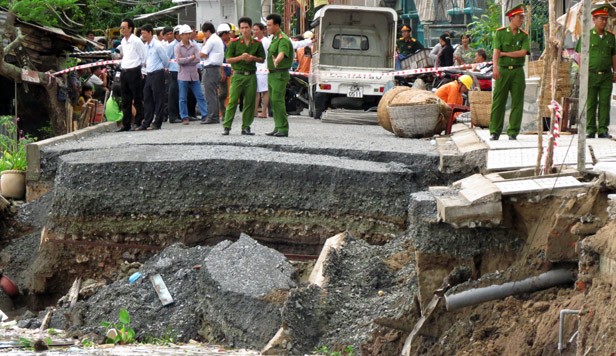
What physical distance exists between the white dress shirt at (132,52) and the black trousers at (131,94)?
0.11 meters

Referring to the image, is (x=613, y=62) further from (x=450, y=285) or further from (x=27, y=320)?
(x=27, y=320)

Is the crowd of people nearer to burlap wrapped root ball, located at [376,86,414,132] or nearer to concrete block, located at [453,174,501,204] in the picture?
burlap wrapped root ball, located at [376,86,414,132]

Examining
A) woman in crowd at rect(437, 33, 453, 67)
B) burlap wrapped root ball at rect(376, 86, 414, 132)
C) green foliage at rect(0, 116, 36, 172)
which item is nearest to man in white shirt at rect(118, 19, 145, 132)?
green foliage at rect(0, 116, 36, 172)

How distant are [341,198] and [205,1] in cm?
3539

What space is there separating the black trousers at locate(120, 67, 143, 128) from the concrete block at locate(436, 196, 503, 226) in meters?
10.0

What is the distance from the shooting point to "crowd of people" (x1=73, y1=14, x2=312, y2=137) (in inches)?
551

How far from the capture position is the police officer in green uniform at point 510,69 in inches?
460

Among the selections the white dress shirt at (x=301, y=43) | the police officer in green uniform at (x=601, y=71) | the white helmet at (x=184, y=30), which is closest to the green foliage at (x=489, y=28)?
the white dress shirt at (x=301, y=43)

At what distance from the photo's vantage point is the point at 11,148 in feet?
51.1

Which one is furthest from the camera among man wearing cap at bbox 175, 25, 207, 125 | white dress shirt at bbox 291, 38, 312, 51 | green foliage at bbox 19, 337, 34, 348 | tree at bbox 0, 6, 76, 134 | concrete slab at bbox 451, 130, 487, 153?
white dress shirt at bbox 291, 38, 312, 51

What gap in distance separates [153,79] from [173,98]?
2.41 meters

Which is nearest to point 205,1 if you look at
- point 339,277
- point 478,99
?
point 478,99

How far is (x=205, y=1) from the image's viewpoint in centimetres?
4453

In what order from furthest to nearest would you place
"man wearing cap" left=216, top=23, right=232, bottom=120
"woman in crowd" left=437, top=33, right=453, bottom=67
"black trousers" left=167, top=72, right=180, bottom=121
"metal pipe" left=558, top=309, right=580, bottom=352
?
"woman in crowd" left=437, top=33, right=453, bottom=67 < "man wearing cap" left=216, top=23, right=232, bottom=120 < "black trousers" left=167, top=72, right=180, bottom=121 < "metal pipe" left=558, top=309, right=580, bottom=352
